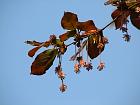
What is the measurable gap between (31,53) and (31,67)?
6 cm

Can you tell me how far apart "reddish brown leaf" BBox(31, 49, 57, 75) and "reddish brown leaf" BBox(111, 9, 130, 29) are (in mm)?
290

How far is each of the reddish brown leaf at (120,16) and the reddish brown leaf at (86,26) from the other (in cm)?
11

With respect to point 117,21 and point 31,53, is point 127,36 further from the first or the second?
point 31,53

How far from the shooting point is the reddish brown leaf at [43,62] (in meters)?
0.94

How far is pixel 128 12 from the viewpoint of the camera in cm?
96

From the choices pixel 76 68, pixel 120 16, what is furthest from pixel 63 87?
pixel 120 16

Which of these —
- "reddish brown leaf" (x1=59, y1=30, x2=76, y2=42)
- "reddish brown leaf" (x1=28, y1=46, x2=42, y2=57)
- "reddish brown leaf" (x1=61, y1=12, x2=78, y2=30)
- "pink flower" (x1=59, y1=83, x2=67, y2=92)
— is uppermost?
"reddish brown leaf" (x1=61, y1=12, x2=78, y2=30)

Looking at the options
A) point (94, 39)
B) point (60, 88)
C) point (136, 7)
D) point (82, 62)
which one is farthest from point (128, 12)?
point (60, 88)

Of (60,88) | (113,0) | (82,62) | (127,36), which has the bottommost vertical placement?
(60,88)

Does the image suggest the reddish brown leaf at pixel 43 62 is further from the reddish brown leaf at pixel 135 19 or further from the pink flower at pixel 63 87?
the reddish brown leaf at pixel 135 19

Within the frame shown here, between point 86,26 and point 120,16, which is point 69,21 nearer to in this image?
point 86,26

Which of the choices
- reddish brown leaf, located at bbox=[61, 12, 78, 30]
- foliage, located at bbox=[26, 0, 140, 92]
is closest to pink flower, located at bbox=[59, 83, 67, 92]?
foliage, located at bbox=[26, 0, 140, 92]

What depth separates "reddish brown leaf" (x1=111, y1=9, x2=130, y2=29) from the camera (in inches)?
37.5

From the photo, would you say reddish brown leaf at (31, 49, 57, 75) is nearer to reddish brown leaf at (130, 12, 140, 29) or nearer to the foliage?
the foliage
